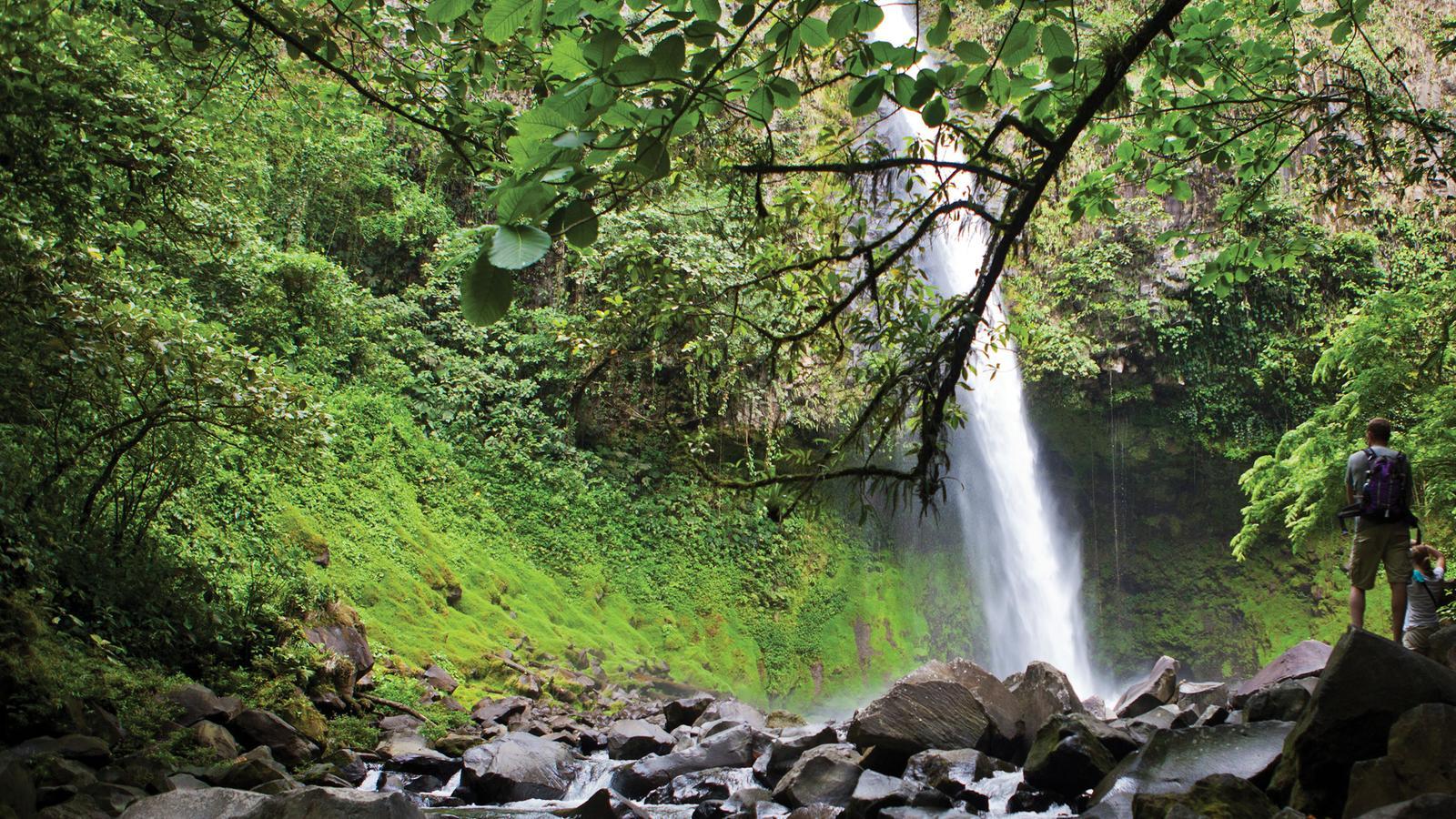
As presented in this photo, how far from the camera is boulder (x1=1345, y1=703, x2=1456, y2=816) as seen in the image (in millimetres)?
3338

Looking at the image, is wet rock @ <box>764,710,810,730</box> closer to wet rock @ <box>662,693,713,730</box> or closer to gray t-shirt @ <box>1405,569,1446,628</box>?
wet rock @ <box>662,693,713,730</box>

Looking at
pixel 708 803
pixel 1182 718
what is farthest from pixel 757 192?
pixel 1182 718

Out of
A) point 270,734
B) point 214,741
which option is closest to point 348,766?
point 270,734

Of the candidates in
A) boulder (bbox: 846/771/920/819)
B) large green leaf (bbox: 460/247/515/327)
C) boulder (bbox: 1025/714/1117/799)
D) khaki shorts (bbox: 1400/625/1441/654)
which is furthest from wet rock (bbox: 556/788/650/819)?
khaki shorts (bbox: 1400/625/1441/654)

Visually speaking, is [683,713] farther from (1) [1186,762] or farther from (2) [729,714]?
(1) [1186,762]

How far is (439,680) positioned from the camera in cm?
847

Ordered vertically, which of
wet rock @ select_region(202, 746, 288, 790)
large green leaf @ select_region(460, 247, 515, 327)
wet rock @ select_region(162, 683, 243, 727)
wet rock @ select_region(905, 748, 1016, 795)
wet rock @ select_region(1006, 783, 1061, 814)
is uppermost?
large green leaf @ select_region(460, 247, 515, 327)

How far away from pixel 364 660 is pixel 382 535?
9.76 feet

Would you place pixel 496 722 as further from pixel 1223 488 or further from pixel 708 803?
pixel 1223 488

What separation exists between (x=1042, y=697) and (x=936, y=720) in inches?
46.2

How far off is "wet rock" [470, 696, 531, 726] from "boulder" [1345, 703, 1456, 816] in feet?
21.9

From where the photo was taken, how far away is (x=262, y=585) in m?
6.94

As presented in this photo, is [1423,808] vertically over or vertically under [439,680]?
under

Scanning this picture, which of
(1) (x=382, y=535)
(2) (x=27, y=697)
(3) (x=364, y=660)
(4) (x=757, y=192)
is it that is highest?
(1) (x=382, y=535)
